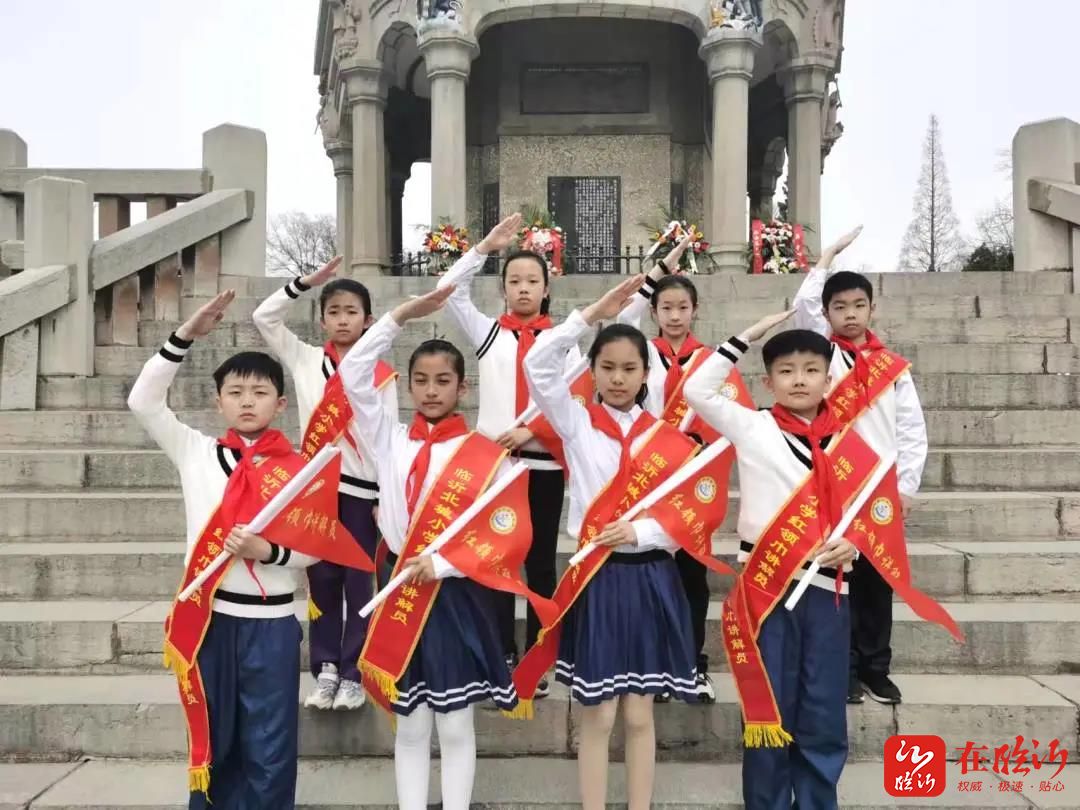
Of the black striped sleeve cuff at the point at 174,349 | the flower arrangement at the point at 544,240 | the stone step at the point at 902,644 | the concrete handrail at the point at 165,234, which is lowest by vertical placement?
the stone step at the point at 902,644

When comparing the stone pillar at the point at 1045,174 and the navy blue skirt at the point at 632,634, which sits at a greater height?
the stone pillar at the point at 1045,174

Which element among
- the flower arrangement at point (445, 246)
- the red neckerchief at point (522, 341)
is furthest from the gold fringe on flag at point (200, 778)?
the flower arrangement at point (445, 246)

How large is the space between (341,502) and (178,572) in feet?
5.32

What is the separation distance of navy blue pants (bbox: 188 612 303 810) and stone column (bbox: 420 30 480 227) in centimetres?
976

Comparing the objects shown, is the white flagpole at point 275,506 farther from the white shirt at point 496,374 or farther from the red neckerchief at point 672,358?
the red neckerchief at point 672,358

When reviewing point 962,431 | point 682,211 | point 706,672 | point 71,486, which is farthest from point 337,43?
point 706,672

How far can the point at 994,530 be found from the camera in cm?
511

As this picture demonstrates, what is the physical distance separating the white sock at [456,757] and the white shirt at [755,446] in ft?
4.12

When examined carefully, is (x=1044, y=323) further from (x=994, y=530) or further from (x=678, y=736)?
(x=678, y=736)

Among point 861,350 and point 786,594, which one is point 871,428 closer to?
point 861,350

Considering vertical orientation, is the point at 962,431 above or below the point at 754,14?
below

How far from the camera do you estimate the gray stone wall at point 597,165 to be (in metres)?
14.3

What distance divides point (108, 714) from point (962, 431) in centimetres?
557

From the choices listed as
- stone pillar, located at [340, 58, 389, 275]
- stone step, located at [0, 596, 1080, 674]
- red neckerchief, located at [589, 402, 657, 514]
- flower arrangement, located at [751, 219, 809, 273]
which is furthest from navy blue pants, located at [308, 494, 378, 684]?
stone pillar, located at [340, 58, 389, 275]
